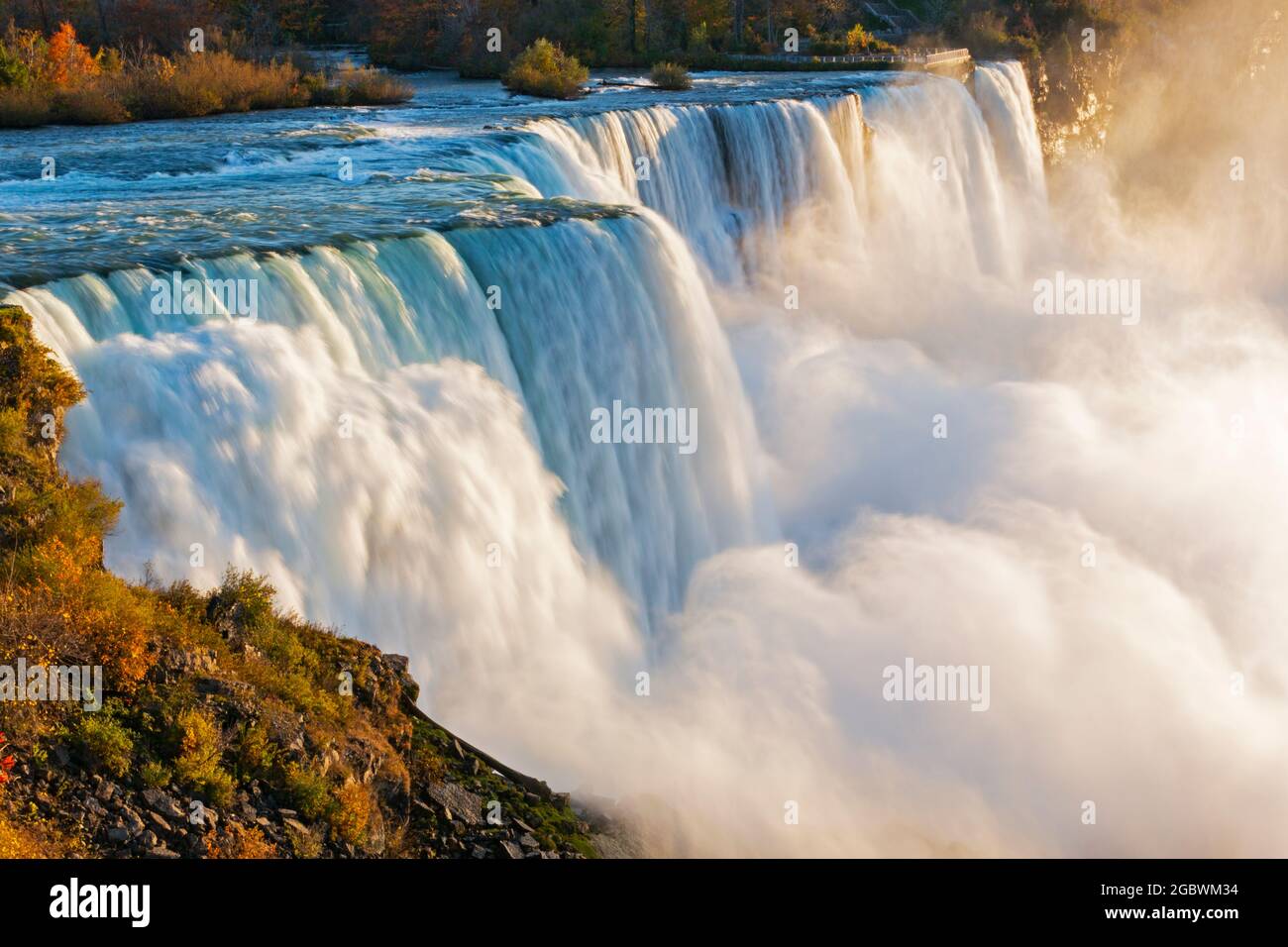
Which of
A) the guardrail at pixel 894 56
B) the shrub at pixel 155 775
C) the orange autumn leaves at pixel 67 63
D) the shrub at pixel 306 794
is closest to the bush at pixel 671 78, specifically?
the guardrail at pixel 894 56

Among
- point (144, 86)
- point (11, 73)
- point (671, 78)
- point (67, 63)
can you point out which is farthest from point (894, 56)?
point (11, 73)

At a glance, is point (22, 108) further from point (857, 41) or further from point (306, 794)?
point (857, 41)

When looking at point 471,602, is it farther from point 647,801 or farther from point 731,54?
point 731,54

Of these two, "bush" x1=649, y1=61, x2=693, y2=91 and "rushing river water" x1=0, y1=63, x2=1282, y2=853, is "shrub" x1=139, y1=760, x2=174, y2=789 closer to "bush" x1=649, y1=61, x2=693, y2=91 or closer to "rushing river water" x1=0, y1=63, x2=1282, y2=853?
"rushing river water" x1=0, y1=63, x2=1282, y2=853

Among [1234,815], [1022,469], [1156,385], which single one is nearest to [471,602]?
[1234,815]

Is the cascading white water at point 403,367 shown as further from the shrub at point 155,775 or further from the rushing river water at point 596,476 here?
the shrub at point 155,775
